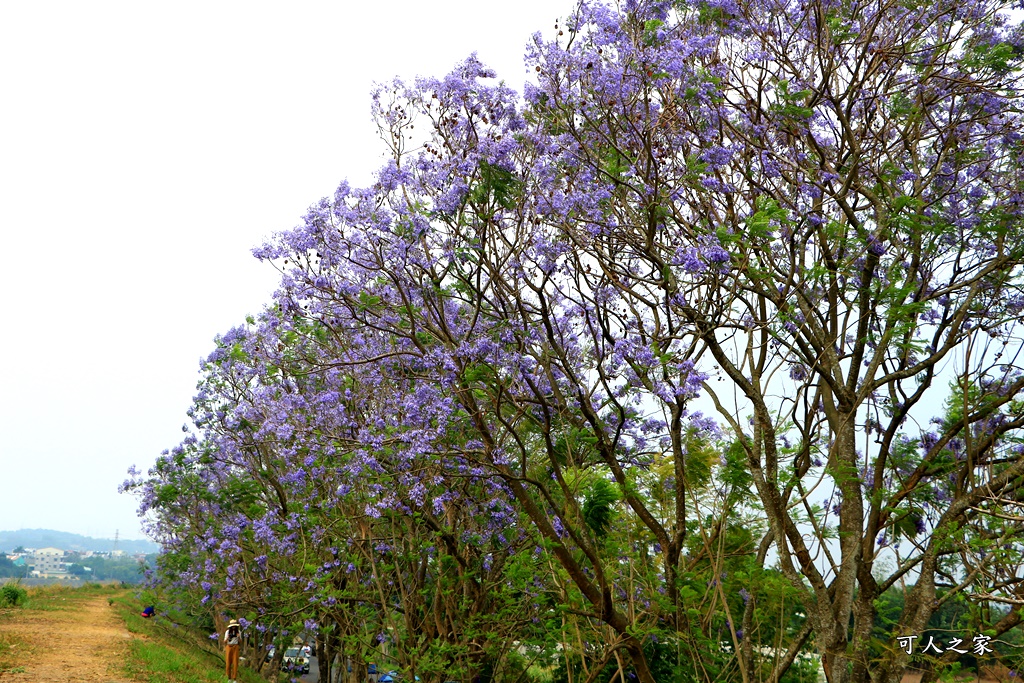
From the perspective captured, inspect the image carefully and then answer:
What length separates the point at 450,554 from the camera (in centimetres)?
964

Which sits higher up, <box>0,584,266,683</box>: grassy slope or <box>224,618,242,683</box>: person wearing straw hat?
<box>224,618,242,683</box>: person wearing straw hat

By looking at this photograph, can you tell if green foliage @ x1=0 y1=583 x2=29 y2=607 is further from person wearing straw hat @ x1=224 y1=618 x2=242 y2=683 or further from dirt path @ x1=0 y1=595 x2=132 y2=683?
person wearing straw hat @ x1=224 y1=618 x2=242 y2=683

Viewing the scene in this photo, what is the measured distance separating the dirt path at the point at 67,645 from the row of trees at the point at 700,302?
14.7 ft

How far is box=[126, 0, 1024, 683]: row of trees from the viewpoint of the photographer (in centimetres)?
732

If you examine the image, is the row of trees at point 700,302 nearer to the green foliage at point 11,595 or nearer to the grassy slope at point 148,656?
the grassy slope at point 148,656

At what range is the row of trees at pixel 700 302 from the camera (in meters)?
7.32

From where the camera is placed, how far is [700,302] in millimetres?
7945

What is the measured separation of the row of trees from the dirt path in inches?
177

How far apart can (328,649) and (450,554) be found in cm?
609

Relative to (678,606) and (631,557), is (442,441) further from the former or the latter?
(678,606)

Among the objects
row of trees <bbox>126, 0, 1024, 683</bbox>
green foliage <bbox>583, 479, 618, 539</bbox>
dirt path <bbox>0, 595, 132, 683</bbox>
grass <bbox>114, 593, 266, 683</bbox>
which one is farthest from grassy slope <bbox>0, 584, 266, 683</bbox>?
green foliage <bbox>583, 479, 618, 539</bbox>

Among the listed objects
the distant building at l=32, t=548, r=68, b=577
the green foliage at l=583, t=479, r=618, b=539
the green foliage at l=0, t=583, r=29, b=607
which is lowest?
the distant building at l=32, t=548, r=68, b=577

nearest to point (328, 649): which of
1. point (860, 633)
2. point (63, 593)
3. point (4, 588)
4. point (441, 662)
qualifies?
point (441, 662)

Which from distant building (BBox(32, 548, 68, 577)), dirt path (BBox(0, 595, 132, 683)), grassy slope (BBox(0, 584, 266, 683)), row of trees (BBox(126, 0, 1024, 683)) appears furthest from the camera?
distant building (BBox(32, 548, 68, 577))
